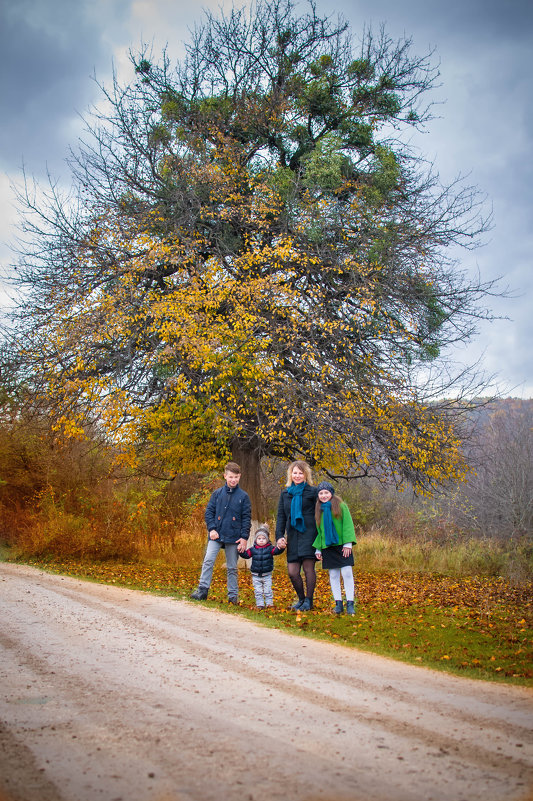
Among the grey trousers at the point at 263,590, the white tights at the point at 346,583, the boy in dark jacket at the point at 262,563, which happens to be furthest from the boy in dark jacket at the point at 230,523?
the white tights at the point at 346,583

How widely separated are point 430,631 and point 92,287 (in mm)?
10878

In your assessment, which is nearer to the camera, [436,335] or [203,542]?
[436,335]

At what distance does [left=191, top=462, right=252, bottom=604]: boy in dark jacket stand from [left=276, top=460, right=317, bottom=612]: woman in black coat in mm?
622

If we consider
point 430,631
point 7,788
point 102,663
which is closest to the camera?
point 7,788

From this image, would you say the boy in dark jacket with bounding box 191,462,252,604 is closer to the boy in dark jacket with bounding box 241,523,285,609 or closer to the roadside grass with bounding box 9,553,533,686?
the boy in dark jacket with bounding box 241,523,285,609

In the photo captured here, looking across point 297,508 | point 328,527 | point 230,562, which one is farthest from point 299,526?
point 230,562

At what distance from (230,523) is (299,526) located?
1105 millimetres

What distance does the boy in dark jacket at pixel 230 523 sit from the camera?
8812 mm

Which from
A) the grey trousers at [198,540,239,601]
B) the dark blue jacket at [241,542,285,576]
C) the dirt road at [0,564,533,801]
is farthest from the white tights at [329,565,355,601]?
the dirt road at [0,564,533,801]

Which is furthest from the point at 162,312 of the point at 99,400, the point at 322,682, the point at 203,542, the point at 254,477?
the point at 322,682

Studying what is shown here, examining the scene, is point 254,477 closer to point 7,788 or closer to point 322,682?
point 322,682

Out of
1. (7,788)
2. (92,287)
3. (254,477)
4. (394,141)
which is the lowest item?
(7,788)

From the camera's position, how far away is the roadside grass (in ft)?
19.5

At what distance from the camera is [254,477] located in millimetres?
15758
